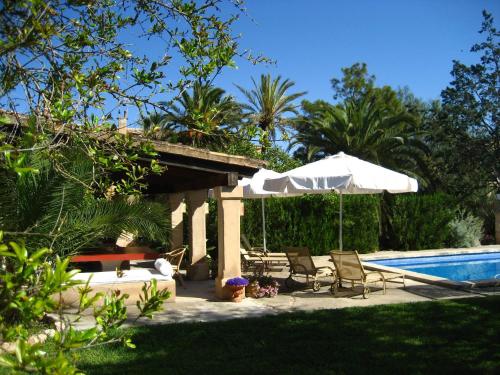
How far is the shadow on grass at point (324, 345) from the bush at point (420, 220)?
1359cm

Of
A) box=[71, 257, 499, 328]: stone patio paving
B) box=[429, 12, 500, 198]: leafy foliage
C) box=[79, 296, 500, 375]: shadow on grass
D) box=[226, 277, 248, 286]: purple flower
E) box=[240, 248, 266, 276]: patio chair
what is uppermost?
box=[429, 12, 500, 198]: leafy foliage

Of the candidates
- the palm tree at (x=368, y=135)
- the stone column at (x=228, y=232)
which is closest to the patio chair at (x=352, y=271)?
the stone column at (x=228, y=232)

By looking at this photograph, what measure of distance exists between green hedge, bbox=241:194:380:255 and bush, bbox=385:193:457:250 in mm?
1654

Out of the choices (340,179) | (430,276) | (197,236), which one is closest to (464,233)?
(430,276)

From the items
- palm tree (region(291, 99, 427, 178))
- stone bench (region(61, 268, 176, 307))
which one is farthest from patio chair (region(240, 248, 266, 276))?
palm tree (region(291, 99, 427, 178))

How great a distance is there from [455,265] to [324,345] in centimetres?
1354

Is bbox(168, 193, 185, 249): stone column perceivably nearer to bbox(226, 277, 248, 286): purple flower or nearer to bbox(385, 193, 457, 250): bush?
bbox(226, 277, 248, 286): purple flower

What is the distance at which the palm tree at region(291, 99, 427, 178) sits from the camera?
24.4 m

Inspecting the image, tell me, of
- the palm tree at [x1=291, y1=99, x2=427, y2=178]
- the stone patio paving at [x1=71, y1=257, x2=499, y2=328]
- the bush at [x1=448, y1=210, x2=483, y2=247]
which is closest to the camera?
the stone patio paving at [x1=71, y1=257, x2=499, y2=328]

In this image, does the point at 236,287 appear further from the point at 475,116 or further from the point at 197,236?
the point at 475,116

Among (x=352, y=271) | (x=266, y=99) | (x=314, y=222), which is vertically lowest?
(x=352, y=271)

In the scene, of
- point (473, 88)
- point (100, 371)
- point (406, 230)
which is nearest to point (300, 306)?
point (100, 371)

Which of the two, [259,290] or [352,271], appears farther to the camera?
[259,290]

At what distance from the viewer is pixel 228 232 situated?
1074cm
